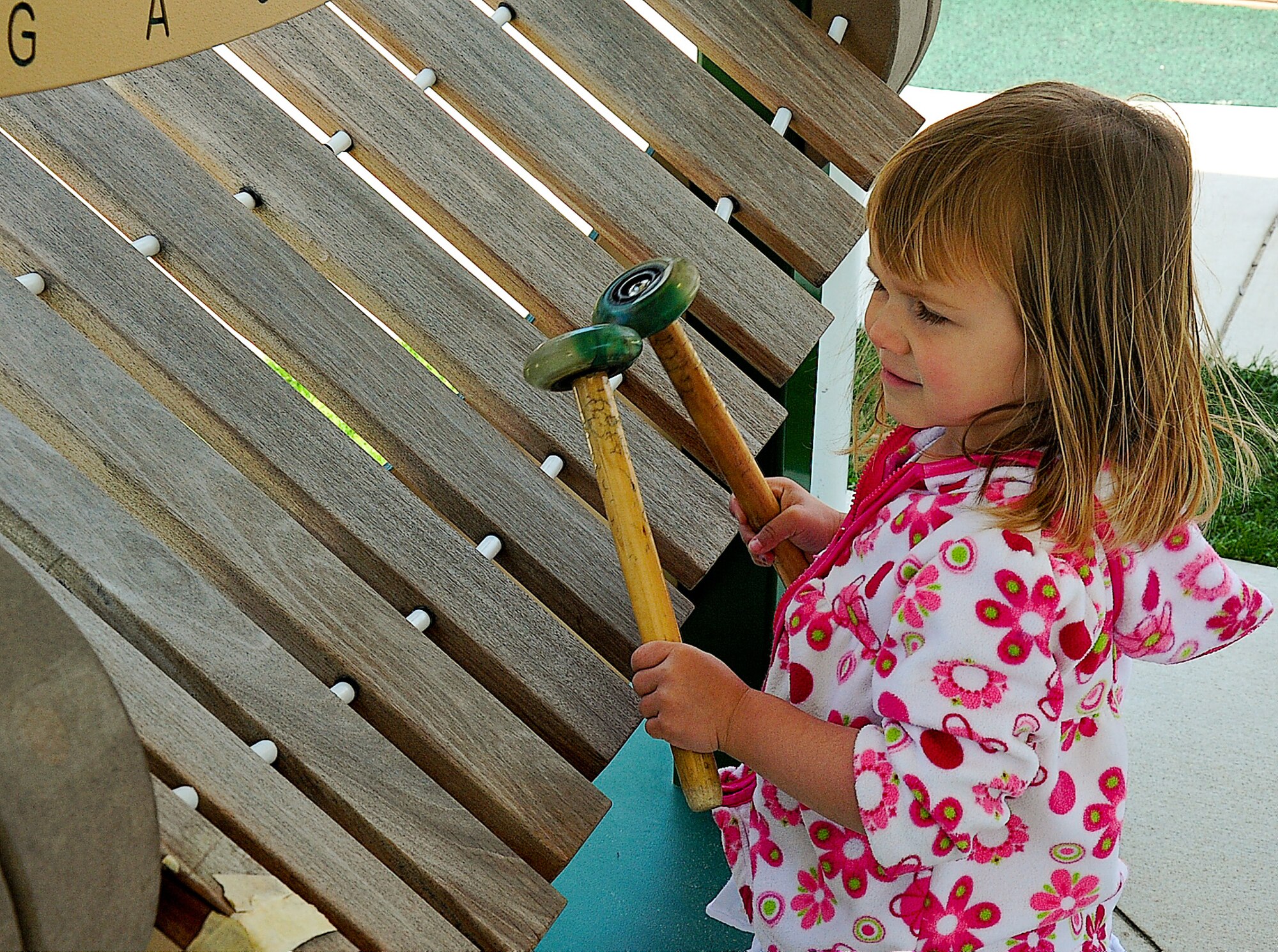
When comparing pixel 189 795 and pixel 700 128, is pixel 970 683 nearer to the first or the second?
pixel 189 795

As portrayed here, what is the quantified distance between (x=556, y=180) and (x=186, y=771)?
0.80 meters

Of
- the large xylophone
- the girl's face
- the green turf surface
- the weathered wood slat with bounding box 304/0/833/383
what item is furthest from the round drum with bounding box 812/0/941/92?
the green turf surface

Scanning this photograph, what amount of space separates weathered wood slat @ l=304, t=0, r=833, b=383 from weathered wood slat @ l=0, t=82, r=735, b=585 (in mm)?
182

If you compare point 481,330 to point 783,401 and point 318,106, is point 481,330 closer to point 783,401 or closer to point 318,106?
point 318,106

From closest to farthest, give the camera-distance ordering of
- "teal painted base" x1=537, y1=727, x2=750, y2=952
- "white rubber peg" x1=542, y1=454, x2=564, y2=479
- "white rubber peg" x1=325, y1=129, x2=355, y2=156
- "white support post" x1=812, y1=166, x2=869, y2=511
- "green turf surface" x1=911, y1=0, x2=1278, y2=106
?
"white rubber peg" x1=542, y1=454, x2=564, y2=479
"white rubber peg" x1=325, y1=129, x2=355, y2=156
"teal painted base" x1=537, y1=727, x2=750, y2=952
"white support post" x1=812, y1=166, x2=869, y2=511
"green turf surface" x1=911, y1=0, x2=1278, y2=106

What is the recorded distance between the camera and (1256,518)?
372 cm

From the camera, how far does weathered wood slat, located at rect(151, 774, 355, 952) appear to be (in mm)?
780

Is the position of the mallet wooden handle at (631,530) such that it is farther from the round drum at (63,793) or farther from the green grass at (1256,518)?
the green grass at (1256,518)

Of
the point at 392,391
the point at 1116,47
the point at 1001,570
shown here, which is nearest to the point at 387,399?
the point at 392,391

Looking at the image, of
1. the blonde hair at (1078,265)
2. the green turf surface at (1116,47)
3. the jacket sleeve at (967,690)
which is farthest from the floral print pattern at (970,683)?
the green turf surface at (1116,47)

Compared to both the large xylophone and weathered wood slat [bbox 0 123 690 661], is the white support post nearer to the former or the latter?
the large xylophone

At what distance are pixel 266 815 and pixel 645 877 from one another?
3.92 feet

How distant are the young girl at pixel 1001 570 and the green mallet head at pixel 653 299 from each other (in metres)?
0.17

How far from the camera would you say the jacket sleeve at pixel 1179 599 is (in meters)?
1.18
